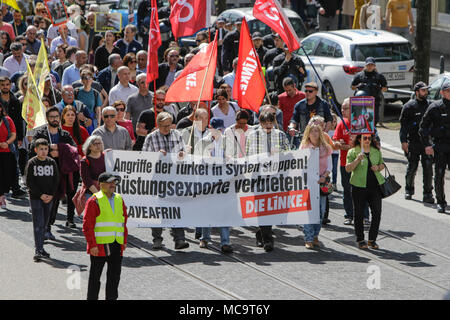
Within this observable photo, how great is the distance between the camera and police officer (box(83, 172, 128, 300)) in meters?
10.4

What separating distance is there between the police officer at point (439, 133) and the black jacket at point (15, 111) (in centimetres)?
636

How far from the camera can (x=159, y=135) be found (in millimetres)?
13273

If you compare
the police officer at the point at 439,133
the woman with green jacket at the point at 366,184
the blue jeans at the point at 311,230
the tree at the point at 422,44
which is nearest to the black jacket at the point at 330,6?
the tree at the point at 422,44

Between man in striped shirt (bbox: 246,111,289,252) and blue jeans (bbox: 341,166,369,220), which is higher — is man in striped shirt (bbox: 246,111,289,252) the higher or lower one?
the higher one

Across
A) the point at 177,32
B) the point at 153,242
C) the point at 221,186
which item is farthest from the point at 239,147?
the point at 177,32

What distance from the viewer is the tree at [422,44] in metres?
21.4

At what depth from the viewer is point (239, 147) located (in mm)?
13664

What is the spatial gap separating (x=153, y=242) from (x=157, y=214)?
38cm

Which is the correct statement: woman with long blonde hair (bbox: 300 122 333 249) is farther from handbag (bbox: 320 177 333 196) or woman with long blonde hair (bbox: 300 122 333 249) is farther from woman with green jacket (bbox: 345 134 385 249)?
woman with green jacket (bbox: 345 134 385 249)

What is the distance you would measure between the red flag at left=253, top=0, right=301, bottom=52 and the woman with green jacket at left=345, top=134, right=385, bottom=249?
8.21 feet

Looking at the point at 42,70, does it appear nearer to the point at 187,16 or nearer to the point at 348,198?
the point at 187,16

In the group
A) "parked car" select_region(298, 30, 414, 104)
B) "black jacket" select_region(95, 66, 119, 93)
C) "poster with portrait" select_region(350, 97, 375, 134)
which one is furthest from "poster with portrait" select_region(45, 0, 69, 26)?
"poster with portrait" select_region(350, 97, 375, 134)

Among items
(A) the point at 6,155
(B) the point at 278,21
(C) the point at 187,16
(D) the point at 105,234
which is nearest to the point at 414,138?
(B) the point at 278,21

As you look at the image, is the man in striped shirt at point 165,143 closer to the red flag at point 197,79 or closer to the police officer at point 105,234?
the red flag at point 197,79
